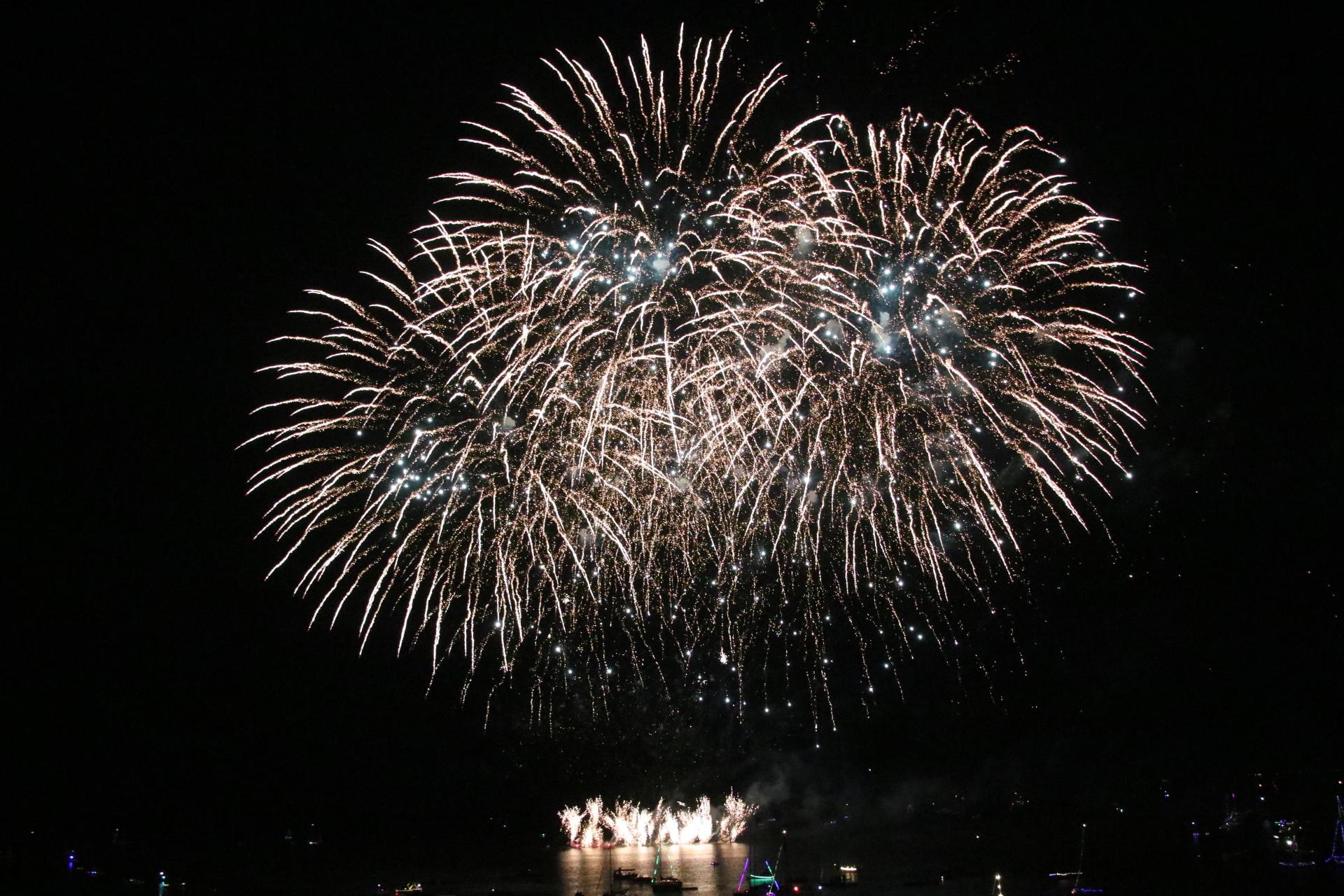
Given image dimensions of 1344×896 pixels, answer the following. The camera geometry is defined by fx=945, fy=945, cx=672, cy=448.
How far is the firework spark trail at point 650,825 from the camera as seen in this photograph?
4916 inches

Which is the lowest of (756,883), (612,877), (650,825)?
(650,825)

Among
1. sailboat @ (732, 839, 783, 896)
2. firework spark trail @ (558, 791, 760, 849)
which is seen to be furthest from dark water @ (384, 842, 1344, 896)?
firework spark trail @ (558, 791, 760, 849)

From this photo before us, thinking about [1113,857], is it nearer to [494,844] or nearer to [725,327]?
[725,327]

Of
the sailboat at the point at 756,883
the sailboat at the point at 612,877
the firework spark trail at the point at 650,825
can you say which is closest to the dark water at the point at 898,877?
the sailboat at the point at 612,877

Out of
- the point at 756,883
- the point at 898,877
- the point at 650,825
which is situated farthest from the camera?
the point at 650,825

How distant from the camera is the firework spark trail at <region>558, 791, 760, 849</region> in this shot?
125 m

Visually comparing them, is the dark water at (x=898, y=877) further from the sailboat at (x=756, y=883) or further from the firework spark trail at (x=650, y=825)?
the firework spark trail at (x=650, y=825)

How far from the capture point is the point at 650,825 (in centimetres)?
12800

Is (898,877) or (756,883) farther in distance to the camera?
(898,877)

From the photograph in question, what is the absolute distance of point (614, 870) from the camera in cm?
6756

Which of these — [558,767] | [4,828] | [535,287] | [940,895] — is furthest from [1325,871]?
[558,767]

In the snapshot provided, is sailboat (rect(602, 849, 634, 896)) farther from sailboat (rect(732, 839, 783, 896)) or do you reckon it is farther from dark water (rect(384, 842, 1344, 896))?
sailboat (rect(732, 839, 783, 896))

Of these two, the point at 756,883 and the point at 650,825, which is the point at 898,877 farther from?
the point at 650,825

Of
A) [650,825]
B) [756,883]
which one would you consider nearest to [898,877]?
[756,883]
